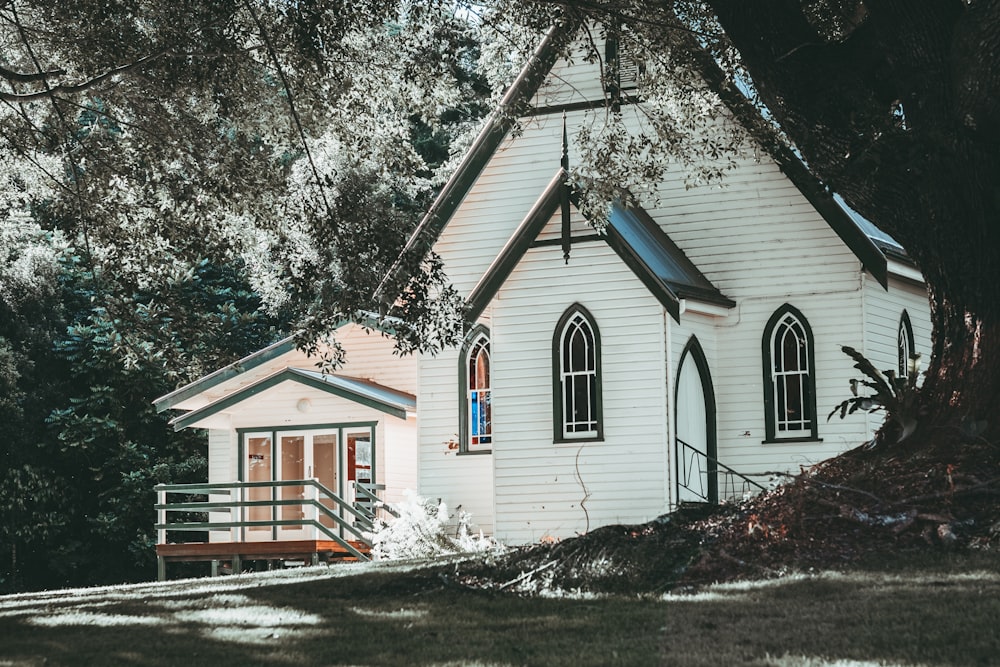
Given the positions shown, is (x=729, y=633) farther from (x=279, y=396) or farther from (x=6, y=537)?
(x=6, y=537)

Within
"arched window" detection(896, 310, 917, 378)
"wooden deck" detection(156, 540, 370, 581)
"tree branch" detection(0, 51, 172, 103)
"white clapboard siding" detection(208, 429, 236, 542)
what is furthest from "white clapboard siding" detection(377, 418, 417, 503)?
"tree branch" detection(0, 51, 172, 103)

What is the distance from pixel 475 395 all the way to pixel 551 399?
8.91ft

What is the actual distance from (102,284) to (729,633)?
12.1 metres

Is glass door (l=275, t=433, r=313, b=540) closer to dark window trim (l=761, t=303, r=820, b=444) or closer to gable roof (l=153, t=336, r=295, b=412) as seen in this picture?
gable roof (l=153, t=336, r=295, b=412)

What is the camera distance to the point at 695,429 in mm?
21172

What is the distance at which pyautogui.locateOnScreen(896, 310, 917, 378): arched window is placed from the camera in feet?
72.2

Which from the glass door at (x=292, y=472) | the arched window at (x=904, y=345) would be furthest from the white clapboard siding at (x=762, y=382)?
the glass door at (x=292, y=472)

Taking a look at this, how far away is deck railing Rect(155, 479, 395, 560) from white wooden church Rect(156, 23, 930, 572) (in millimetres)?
347

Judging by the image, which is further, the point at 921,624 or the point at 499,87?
the point at 499,87

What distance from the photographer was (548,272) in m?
20.8

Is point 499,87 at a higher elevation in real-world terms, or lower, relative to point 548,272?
higher

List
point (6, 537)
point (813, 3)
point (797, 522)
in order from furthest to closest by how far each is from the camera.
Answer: point (6, 537) → point (813, 3) → point (797, 522)

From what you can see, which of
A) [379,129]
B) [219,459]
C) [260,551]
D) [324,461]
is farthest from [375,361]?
[379,129]

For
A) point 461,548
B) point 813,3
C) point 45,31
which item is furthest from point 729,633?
point 45,31
